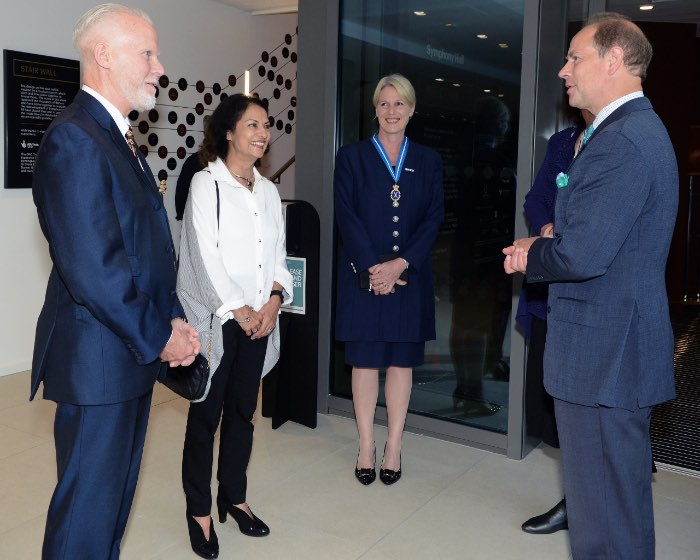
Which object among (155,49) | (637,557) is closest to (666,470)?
(637,557)

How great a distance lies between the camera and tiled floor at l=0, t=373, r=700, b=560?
2.83 m

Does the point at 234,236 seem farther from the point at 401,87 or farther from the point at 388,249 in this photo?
the point at 401,87

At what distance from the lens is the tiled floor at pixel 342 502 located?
2828 mm

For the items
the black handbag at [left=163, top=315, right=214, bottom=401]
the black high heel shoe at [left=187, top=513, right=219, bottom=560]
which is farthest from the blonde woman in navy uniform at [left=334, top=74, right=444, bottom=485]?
the black handbag at [left=163, top=315, right=214, bottom=401]

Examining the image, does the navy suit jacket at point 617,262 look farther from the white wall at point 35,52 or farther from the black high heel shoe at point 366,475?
the white wall at point 35,52

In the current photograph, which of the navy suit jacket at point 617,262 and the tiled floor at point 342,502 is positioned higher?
the navy suit jacket at point 617,262

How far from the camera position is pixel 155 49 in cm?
203

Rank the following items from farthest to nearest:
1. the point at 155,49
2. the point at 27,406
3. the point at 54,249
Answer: the point at 27,406 < the point at 155,49 < the point at 54,249

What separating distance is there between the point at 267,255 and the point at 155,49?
98cm

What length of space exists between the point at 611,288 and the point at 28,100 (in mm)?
4477

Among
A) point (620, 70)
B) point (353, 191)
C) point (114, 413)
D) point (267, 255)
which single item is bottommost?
point (114, 413)

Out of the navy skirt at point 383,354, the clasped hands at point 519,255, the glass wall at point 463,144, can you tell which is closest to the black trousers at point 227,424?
the navy skirt at point 383,354

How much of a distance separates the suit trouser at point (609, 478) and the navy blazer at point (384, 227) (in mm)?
1361

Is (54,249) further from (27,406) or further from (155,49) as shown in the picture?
(27,406)
